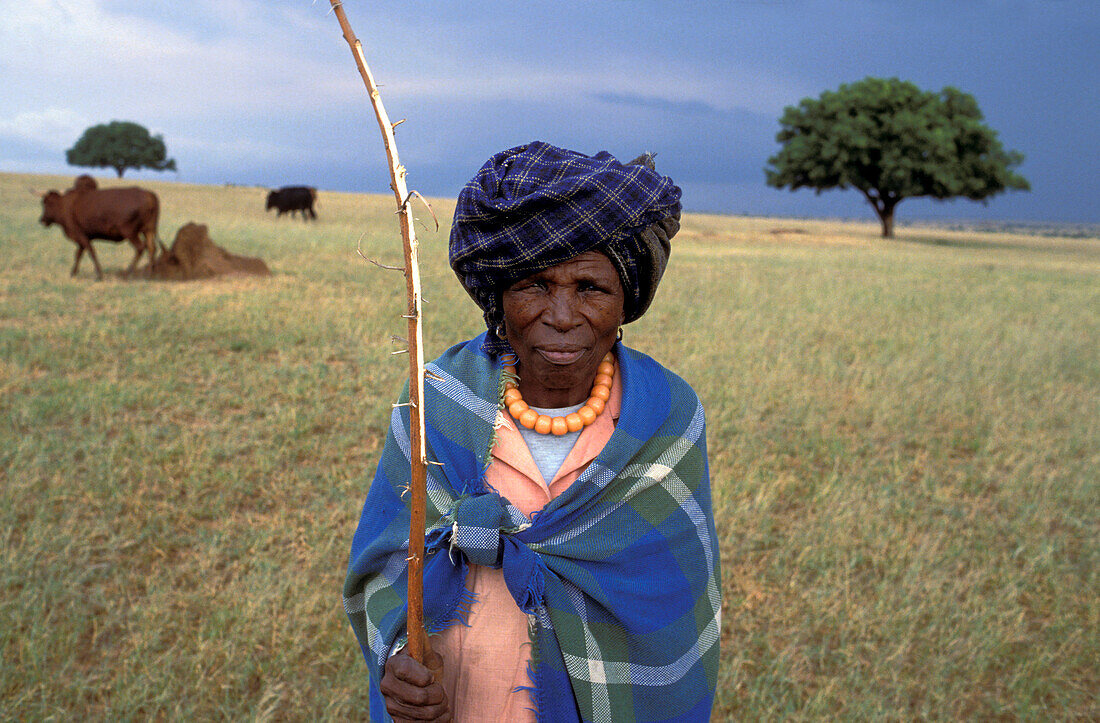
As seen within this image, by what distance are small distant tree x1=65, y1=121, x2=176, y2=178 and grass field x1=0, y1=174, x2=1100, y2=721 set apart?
196 ft

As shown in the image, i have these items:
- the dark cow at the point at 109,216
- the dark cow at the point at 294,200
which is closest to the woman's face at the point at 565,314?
the dark cow at the point at 109,216

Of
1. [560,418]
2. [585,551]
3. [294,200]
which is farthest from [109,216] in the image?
[294,200]

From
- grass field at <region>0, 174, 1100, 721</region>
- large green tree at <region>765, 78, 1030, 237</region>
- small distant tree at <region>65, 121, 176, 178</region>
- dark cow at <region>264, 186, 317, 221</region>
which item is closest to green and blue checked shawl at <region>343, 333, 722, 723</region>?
grass field at <region>0, 174, 1100, 721</region>

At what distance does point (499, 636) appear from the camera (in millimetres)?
1699

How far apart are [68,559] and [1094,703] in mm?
4610

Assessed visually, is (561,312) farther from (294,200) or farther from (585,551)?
(294,200)

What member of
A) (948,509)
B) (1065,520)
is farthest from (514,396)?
(1065,520)

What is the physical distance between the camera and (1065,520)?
4523 millimetres

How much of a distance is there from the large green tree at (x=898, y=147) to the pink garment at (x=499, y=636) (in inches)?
1365

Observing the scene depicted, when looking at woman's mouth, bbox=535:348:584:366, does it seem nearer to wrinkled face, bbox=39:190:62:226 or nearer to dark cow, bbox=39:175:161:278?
dark cow, bbox=39:175:161:278

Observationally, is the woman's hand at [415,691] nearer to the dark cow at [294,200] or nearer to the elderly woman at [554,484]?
the elderly woman at [554,484]

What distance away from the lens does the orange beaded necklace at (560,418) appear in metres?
1.73

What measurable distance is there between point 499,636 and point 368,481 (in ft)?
10.3

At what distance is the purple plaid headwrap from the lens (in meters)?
1.55
